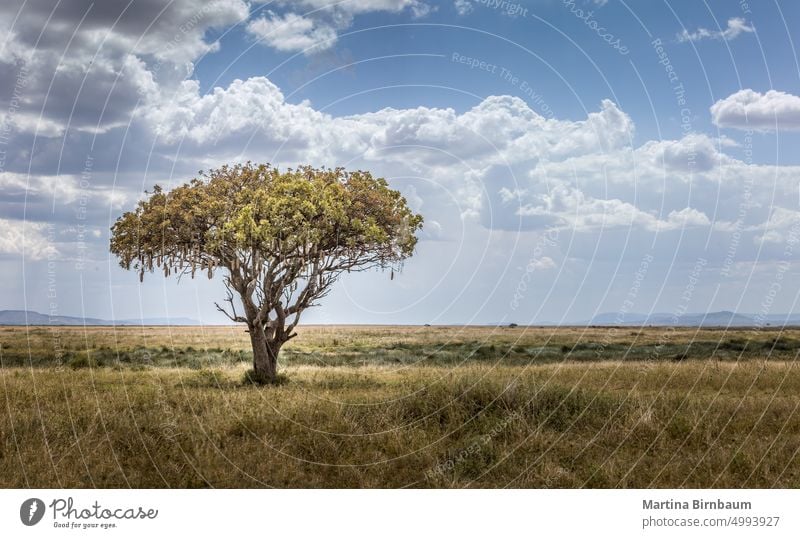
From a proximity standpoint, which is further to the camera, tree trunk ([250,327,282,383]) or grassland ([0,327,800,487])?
tree trunk ([250,327,282,383])

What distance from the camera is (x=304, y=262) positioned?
2398 centimetres
